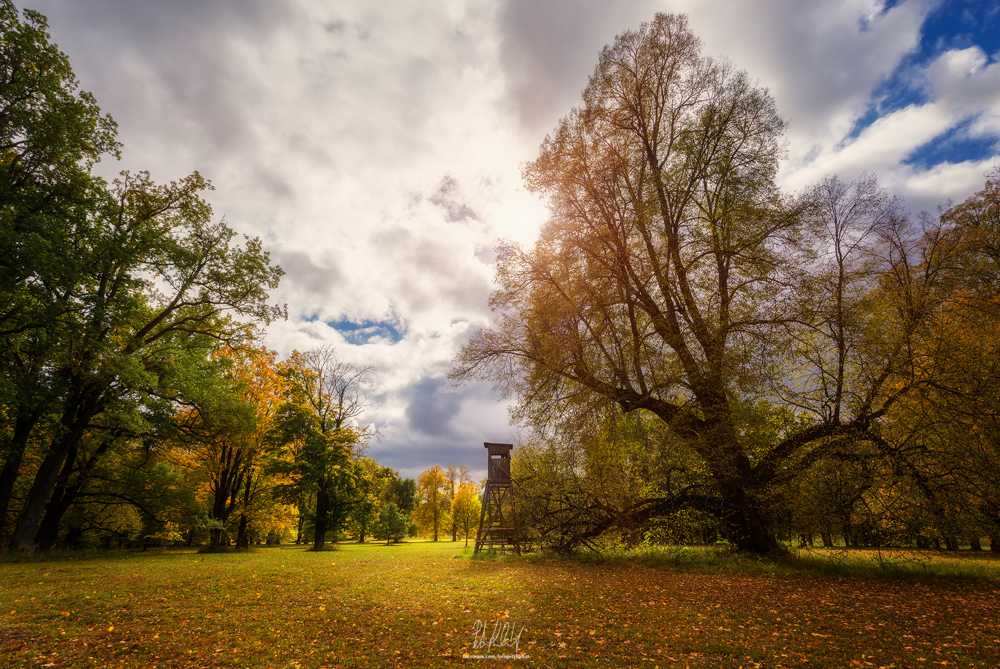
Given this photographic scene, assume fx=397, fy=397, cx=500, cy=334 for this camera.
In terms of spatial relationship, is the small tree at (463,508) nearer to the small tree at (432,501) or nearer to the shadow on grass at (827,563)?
the small tree at (432,501)

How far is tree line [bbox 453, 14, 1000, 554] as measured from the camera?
34.1 feet

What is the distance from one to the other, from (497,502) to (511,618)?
562 inches

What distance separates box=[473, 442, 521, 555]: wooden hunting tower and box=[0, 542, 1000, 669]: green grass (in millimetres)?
8516

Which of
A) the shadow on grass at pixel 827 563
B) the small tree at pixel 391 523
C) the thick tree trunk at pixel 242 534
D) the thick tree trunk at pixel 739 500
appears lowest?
the small tree at pixel 391 523

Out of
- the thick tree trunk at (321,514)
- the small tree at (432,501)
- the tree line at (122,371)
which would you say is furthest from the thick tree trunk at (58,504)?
the small tree at (432,501)

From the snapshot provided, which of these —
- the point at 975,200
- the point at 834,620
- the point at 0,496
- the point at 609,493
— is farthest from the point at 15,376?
the point at 975,200

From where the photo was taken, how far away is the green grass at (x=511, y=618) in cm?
527

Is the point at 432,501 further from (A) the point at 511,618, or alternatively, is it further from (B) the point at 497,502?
(A) the point at 511,618

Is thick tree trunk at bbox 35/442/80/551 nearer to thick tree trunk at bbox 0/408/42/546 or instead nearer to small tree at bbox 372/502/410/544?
thick tree trunk at bbox 0/408/42/546

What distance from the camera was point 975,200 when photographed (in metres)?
16.6

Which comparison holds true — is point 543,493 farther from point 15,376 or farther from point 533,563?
point 15,376

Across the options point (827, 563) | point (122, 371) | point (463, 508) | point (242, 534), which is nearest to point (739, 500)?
point (827, 563)

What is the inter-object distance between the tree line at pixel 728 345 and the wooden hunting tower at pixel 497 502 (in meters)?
3.60

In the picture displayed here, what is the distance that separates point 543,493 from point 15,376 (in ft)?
66.3
